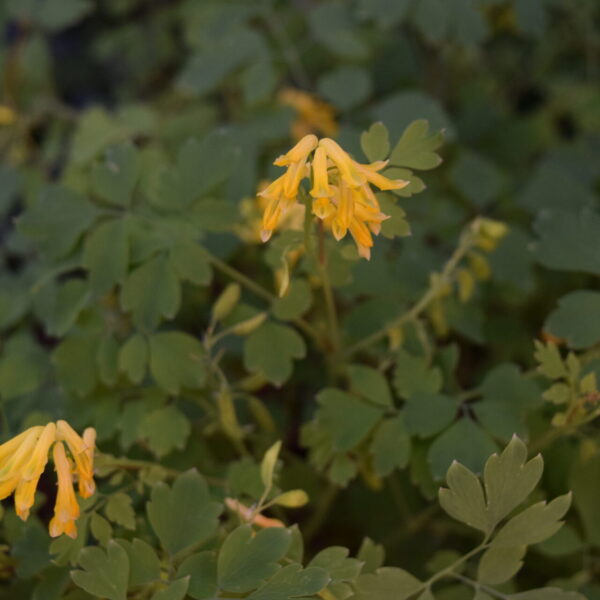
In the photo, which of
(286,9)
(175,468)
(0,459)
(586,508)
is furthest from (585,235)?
(286,9)

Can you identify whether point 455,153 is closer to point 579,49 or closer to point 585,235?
point 579,49

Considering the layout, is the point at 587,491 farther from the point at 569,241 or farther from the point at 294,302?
the point at 294,302

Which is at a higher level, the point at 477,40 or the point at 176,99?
the point at 477,40

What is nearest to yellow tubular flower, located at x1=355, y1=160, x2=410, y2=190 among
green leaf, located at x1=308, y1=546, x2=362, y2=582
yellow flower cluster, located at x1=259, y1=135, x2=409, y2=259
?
yellow flower cluster, located at x1=259, y1=135, x2=409, y2=259

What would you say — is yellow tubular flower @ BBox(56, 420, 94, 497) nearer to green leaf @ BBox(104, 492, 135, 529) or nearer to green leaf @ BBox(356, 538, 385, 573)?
green leaf @ BBox(104, 492, 135, 529)

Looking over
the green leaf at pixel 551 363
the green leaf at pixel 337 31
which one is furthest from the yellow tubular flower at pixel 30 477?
the green leaf at pixel 337 31

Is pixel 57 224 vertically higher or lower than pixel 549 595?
higher

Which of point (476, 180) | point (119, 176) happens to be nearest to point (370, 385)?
point (119, 176)
